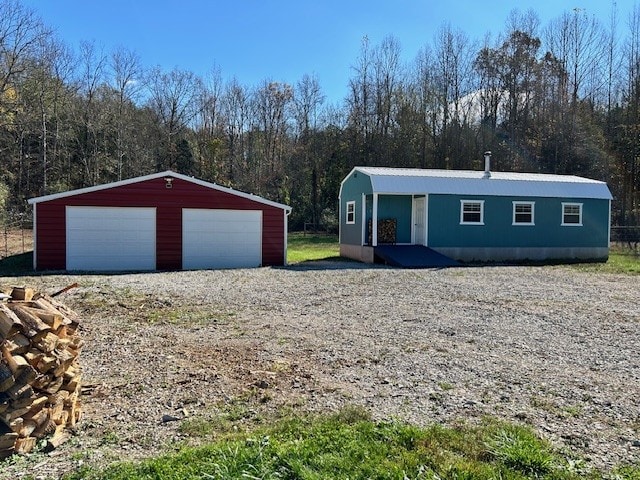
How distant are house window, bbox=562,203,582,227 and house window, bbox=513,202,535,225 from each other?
1.39 meters

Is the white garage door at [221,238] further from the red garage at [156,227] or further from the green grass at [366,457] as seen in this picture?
the green grass at [366,457]

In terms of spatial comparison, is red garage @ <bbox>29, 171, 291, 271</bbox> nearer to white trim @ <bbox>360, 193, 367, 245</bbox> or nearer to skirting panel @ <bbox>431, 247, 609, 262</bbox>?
white trim @ <bbox>360, 193, 367, 245</bbox>

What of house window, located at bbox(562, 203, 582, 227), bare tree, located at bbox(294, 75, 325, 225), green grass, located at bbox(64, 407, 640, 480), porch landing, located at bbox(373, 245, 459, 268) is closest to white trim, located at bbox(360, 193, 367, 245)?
porch landing, located at bbox(373, 245, 459, 268)

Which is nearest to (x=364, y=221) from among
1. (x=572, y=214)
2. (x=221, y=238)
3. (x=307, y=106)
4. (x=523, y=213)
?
(x=221, y=238)

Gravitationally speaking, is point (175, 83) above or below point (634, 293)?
above

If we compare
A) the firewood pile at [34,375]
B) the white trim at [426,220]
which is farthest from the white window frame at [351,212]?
the firewood pile at [34,375]

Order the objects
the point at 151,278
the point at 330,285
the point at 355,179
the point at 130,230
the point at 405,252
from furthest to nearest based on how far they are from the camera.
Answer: the point at 355,179, the point at 405,252, the point at 130,230, the point at 151,278, the point at 330,285

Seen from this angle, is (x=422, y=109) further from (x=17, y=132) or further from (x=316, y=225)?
(x=17, y=132)

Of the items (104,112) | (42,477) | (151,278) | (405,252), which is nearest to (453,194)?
(405,252)

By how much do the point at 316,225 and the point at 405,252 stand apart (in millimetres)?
17652

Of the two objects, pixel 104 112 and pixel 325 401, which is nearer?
pixel 325 401

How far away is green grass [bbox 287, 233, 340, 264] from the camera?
18544mm

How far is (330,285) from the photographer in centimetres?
A: 1088

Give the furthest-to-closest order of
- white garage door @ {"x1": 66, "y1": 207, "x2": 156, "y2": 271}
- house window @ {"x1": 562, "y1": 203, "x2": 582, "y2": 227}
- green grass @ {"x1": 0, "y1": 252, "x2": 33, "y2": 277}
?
house window @ {"x1": 562, "y1": 203, "x2": 582, "y2": 227}, white garage door @ {"x1": 66, "y1": 207, "x2": 156, "y2": 271}, green grass @ {"x1": 0, "y1": 252, "x2": 33, "y2": 277}
